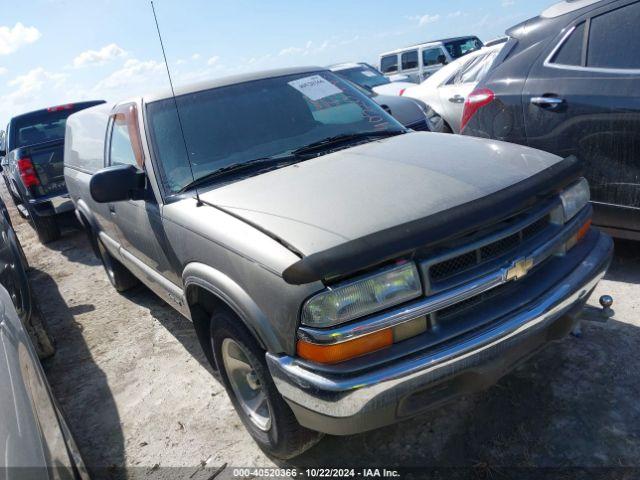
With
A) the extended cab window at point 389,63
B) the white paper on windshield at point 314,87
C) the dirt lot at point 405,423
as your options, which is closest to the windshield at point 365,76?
the extended cab window at point 389,63

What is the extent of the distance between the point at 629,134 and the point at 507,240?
5.65 feet

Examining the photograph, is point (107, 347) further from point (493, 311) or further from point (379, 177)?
point (493, 311)

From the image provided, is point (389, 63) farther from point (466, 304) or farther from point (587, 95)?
point (466, 304)

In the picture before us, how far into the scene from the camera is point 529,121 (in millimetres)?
3602

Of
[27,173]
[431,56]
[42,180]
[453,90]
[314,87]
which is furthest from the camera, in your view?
[431,56]

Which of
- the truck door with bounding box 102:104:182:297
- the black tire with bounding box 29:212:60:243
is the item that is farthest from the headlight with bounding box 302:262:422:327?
the black tire with bounding box 29:212:60:243

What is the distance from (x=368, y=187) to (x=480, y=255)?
22.6 inches

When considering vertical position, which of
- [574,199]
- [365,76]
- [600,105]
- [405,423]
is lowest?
[405,423]

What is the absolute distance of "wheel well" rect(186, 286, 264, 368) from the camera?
2428 mm

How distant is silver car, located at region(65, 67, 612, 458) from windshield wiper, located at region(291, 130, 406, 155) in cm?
1

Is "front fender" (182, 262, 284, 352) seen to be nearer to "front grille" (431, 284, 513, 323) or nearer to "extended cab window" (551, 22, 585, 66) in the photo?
"front grille" (431, 284, 513, 323)

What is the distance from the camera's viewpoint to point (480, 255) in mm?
1920

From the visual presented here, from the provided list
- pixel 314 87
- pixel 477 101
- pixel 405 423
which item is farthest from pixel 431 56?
pixel 405 423

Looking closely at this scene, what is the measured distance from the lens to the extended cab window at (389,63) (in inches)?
632
